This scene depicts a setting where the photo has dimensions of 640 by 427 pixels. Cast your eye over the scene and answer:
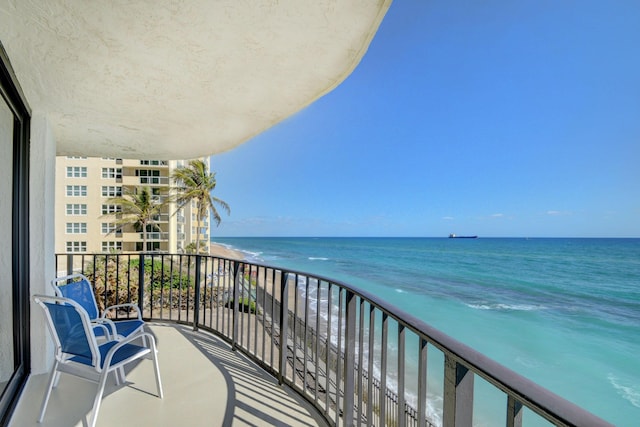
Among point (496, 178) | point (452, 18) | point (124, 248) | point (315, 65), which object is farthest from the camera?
point (496, 178)

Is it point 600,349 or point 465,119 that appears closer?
point 600,349

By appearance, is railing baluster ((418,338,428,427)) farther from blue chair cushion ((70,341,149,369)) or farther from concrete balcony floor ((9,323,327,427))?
blue chair cushion ((70,341,149,369))

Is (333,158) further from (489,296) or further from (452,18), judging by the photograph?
(452,18)

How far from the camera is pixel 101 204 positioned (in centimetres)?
2389

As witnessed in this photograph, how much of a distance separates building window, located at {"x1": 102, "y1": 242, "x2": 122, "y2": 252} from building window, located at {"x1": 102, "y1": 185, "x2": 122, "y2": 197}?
3.82 m

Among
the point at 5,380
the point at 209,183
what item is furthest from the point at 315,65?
the point at 209,183

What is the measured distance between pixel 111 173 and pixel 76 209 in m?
3.64

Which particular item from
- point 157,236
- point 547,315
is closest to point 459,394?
point 547,315

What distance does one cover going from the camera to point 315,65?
1684 millimetres

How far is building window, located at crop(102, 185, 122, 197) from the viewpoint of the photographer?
78.9 feet

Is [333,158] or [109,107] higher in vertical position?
[333,158]

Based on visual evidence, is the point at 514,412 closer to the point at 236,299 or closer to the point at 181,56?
the point at 181,56

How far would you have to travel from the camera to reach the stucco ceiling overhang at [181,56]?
1274 millimetres

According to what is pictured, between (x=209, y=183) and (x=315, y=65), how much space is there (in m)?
19.5
